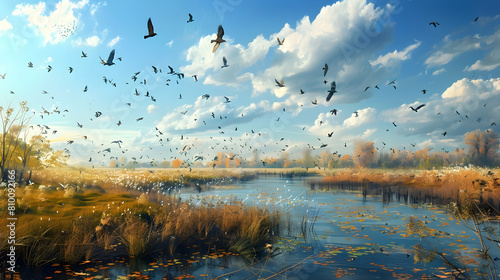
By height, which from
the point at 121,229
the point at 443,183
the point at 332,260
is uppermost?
the point at 443,183

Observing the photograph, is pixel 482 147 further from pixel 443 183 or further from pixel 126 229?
pixel 126 229

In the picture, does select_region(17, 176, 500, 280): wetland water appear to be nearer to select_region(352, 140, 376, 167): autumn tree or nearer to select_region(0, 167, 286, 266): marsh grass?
select_region(0, 167, 286, 266): marsh grass

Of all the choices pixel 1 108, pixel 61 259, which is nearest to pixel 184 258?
pixel 61 259

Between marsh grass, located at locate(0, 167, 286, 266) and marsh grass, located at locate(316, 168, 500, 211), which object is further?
marsh grass, located at locate(316, 168, 500, 211)

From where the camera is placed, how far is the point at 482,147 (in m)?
62.8

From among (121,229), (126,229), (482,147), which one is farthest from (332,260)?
(482,147)

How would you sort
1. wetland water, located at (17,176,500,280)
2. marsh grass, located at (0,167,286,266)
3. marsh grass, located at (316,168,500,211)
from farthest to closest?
marsh grass, located at (316,168,500,211), marsh grass, located at (0,167,286,266), wetland water, located at (17,176,500,280)

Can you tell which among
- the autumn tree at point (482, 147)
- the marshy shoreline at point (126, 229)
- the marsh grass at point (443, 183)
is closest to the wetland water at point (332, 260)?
the marshy shoreline at point (126, 229)

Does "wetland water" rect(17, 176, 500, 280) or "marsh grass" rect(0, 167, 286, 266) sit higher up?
"marsh grass" rect(0, 167, 286, 266)

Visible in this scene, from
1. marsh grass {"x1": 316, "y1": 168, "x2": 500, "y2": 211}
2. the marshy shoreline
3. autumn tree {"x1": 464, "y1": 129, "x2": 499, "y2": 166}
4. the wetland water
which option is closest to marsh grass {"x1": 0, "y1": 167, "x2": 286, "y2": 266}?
the marshy shoreline

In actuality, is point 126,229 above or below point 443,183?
below

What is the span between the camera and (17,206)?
11.7m

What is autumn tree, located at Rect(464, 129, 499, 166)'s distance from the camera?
201ft

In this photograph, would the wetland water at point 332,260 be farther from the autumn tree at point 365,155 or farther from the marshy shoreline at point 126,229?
the autumn tree at point 365,155
